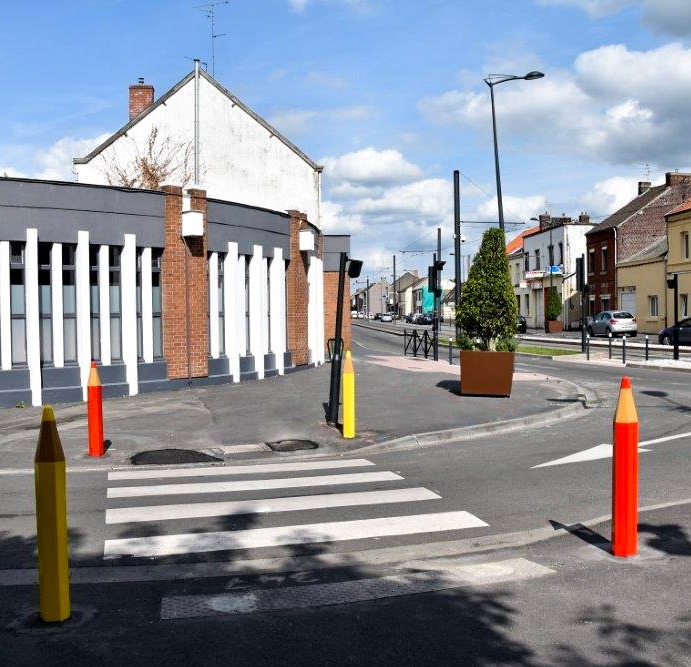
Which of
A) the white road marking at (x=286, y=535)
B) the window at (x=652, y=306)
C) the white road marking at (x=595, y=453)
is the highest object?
the window at (x=652, y=306)

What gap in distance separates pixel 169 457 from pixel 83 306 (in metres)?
6.30

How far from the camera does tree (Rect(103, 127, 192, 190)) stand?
30.4 m

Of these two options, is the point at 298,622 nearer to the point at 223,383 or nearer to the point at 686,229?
the point at 223,383

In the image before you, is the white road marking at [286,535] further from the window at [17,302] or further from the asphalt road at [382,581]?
the window at [17,302]

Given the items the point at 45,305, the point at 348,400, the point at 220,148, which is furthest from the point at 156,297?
the point at 220,148

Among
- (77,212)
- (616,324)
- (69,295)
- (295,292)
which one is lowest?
(616,324)

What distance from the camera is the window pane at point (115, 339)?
16.0 m

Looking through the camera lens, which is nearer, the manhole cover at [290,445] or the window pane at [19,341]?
the manhole cover at [290,445]

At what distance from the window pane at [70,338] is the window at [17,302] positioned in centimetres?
79

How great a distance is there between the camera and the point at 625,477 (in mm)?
5453

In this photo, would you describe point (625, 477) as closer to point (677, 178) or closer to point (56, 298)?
point (56, 298)

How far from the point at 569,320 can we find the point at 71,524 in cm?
5613

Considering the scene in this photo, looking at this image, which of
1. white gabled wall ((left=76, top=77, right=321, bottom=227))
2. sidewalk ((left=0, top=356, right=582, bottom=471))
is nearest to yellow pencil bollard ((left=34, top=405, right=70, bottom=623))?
sidewalk ((left=0, top=356, right=582, bottom=471))

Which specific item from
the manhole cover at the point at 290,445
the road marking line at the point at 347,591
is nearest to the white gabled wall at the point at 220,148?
the manhole cover at the point at 290,445
